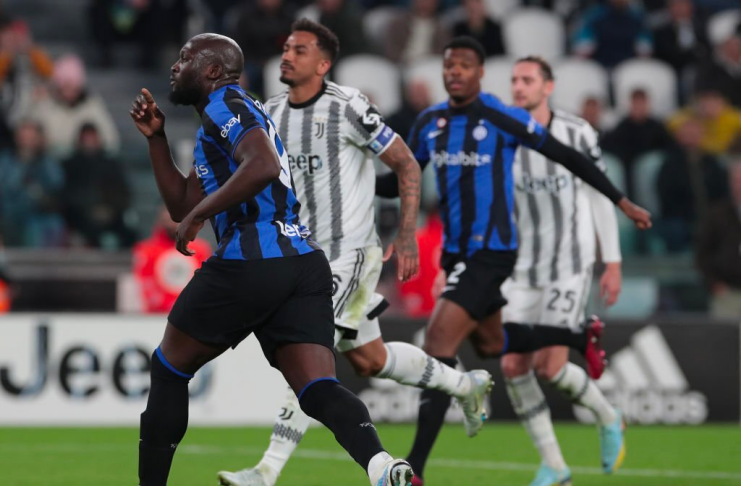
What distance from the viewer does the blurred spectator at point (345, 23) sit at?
1569cm

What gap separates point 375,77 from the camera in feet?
51.9

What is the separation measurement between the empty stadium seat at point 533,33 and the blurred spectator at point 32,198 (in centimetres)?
601

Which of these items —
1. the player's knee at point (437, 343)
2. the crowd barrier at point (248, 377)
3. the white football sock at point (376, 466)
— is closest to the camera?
the white football sock at point (376, 466)

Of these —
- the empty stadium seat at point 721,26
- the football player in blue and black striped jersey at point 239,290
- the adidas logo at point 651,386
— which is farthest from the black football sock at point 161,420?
the empty stadium seat at point 721,26

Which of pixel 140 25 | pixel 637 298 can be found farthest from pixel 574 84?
pixel 140 25

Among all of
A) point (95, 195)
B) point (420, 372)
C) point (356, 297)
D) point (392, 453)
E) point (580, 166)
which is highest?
point (580, 166)

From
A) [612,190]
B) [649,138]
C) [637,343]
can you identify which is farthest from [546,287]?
[649,138]

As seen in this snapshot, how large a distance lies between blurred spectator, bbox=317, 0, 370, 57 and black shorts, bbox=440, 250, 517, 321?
28.1 feet

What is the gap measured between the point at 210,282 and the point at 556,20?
12.8m

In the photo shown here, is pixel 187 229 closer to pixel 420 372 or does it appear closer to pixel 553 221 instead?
pixel 420 372

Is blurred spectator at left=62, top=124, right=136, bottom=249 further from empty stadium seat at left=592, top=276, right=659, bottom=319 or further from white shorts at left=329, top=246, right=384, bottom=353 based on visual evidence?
white shorts at left=329, top=246, right=384, bottom=353

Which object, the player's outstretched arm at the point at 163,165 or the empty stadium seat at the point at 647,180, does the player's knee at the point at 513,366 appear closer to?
the player's outstretched arm at the point at 163,165

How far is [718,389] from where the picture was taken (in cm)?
1258

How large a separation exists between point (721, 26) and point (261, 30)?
6.40 m
